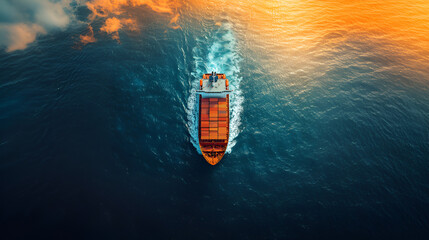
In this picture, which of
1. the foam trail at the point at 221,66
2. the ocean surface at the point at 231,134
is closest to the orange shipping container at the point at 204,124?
the foam trail at the point at 221,66

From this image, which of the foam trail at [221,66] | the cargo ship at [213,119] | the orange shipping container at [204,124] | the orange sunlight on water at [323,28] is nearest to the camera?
the cargo ship at [213,119]

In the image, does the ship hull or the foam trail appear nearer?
the ship hull

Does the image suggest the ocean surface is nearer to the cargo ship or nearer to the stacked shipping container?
the cargo ship

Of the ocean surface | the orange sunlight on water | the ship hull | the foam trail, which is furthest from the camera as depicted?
the orange sunlight on water

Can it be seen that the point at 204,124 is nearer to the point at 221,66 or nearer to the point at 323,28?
the point at 221,66

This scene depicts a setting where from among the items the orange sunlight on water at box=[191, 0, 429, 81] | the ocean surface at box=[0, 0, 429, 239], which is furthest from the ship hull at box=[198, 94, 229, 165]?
the orange sunlight on water at box=[191, 0, 429, 81]

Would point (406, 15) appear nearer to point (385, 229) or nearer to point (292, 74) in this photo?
point (292, 74)

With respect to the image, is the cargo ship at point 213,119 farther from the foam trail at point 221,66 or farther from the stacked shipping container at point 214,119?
the foam trail at point 221,66
